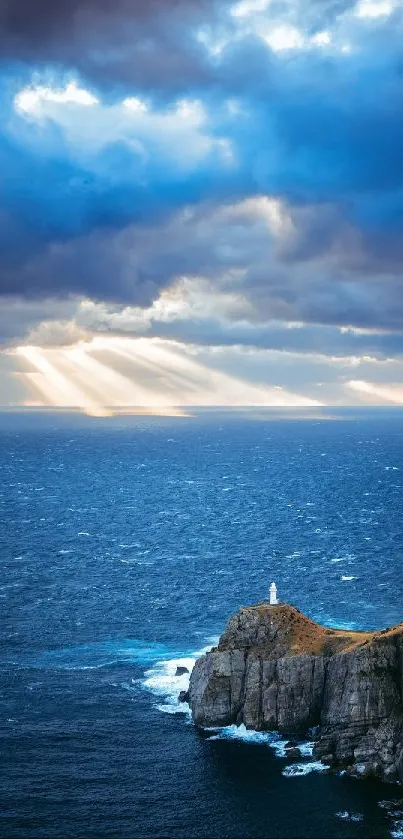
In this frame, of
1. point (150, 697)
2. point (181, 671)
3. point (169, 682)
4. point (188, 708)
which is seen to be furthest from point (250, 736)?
point (181, 671)

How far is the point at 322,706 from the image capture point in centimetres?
9656

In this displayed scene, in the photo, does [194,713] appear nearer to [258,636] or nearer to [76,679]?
[258,636]

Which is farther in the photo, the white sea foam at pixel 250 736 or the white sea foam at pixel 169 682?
the white sea foam at pixel 169 682

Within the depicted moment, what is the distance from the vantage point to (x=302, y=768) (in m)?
89.1

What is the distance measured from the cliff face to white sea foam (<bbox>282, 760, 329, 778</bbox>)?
1.47 m

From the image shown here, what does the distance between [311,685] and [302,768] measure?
10.4 m

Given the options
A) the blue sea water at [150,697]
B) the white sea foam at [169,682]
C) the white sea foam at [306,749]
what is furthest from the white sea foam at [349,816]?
the white sea foam at [169,682]

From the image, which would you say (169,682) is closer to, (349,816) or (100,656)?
(100,656)

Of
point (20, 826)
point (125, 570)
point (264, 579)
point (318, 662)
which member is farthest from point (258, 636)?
point (125, 570)

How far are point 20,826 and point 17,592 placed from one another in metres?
74.9

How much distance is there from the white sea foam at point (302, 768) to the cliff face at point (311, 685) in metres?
1.47

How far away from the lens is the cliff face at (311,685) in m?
90.3

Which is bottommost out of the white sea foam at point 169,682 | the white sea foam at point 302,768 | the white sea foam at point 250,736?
the white sea foam at point 302,768

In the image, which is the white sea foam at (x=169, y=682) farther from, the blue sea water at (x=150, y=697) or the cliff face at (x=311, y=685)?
the cliff face at (x=311, y=685)
